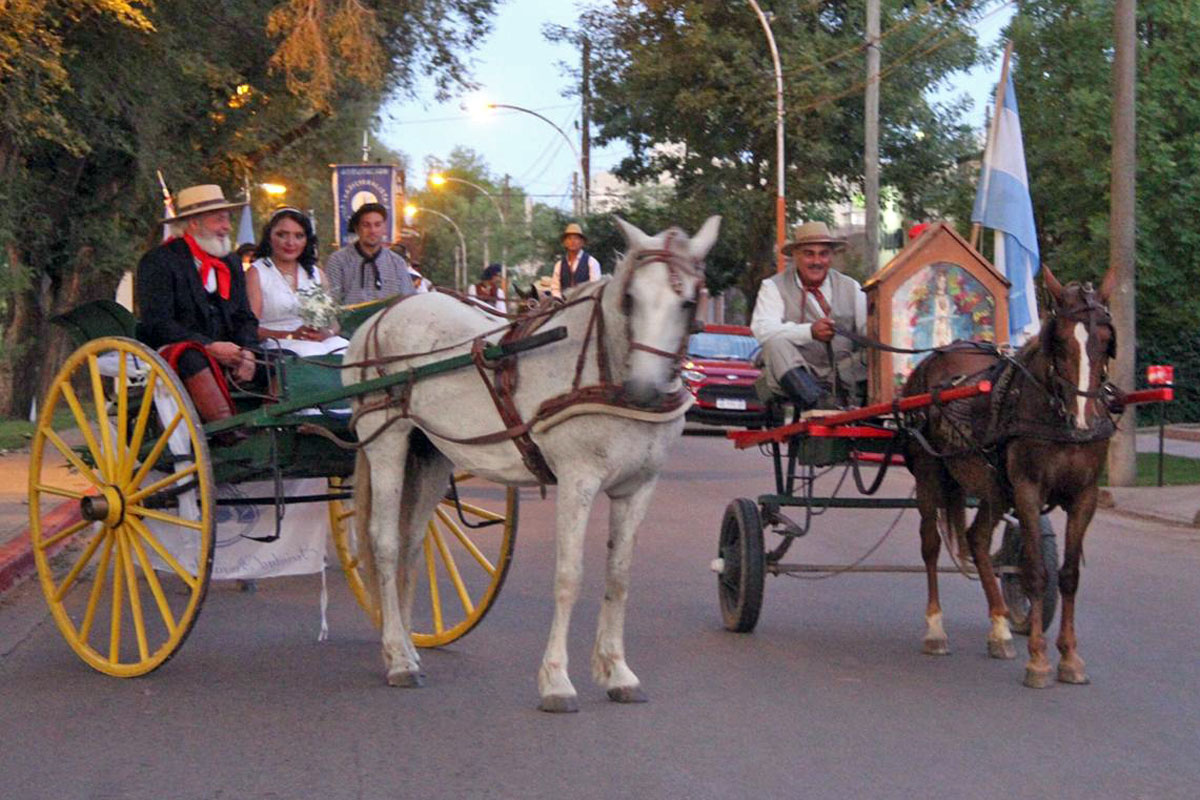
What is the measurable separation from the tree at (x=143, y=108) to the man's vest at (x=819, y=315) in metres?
8.50

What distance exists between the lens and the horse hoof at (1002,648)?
8.52m

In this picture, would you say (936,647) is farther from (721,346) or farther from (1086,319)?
(721,346)

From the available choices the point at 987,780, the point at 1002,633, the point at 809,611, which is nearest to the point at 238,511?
the point at 809,611

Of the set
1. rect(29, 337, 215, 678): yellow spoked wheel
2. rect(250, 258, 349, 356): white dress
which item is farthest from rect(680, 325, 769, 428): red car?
rect(29, 337, 215, 678): yellow spoked wheel

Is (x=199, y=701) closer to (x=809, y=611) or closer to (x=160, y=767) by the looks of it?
(x=160, y=767)

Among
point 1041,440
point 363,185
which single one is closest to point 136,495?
point 1041,440

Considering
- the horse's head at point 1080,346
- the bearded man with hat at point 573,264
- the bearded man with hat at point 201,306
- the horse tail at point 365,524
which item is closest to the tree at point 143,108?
the bearded man with hat at point 573,264

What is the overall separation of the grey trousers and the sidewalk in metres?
5.37

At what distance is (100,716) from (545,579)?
4707 millimetres

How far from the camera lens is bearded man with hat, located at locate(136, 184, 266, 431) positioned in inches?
333

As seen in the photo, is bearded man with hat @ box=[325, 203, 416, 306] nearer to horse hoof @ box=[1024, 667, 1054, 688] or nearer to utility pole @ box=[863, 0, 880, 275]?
horse hoof @ box=[1024, 667, 1054, 688]

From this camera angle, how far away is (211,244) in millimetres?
8930

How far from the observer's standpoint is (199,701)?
7441 millimetres

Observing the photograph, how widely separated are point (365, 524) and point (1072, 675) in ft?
11.5
